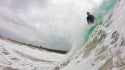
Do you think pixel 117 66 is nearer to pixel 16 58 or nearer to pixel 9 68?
pixel 9 68

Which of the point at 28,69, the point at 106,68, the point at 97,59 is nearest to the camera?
the point at 106,68

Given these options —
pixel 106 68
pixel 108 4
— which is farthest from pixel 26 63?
pixel 106 68

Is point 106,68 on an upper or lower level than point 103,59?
lower

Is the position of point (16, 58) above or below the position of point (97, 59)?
above

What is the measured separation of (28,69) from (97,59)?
16340 mm

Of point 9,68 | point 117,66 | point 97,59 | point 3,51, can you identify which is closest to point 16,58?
point 3,51

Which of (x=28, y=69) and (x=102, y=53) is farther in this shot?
(x=28, y=69)

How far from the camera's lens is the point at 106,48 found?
684 inches

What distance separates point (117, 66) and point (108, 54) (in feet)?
7.90

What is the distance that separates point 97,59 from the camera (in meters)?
17.5

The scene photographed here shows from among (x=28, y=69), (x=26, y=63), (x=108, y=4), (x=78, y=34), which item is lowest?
(x=28, y=69)

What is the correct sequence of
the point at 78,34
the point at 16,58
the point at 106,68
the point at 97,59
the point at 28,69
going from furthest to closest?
1. the point at 78,34
2. the point at 16,58
3. the point at 28,69
4. the point at 97,59
5. the point at 106,68

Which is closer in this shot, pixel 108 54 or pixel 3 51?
pixel 108 54

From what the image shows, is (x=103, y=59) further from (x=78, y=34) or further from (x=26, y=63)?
(x=78, y=34)
